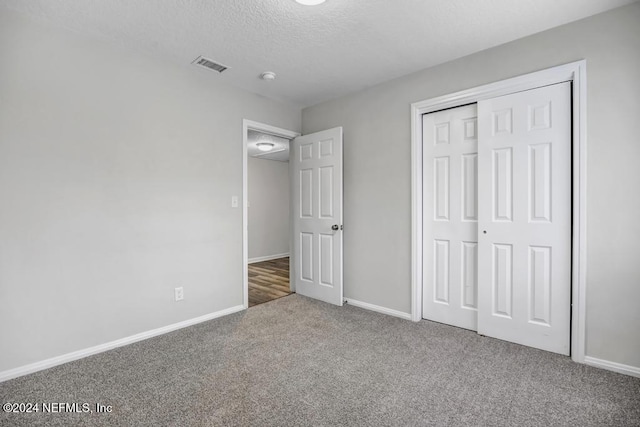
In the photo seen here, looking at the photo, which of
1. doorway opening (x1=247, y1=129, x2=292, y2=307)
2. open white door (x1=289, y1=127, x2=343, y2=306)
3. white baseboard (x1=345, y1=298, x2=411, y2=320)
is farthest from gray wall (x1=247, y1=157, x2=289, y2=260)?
white baseboard (x1=345, y1=298, x2=411, y2=320)

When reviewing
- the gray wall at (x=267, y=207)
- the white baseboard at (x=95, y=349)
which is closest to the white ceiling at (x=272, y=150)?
the gray wall at (x=267, y=207)

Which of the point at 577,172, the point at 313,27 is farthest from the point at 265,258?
the point at 577,172

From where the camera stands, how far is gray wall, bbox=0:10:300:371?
2.02 metres

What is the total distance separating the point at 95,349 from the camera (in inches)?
91.1

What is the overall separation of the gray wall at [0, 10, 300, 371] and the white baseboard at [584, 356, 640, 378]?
303 centimetres

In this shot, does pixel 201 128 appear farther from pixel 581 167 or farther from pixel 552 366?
pixel 552 366

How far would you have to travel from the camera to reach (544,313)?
2.33m

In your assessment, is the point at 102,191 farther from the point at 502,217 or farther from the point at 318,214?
the point at 502,217

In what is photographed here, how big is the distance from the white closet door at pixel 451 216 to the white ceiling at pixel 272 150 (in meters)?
2.34

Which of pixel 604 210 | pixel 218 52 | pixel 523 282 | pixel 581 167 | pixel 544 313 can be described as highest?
pixel 218 52

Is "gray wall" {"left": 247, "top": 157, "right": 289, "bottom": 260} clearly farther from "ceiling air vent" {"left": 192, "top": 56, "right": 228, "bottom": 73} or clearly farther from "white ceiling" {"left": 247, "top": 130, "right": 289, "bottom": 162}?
"ceiling air vent" {"left": 192, "top": 56, "right": 228, "bottom": 73}

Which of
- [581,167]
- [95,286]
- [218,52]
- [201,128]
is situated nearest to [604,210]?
[581,167]

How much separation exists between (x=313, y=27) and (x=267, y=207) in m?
4.84

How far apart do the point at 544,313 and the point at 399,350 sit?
1.14m
